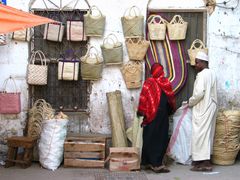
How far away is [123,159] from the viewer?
708cm

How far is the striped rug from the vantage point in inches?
311

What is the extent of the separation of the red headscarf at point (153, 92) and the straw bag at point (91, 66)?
3.28ft

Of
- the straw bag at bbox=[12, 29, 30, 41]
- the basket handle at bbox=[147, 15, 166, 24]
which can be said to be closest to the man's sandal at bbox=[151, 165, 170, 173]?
the basket handle at bbox=[147, 15, 166, 24]

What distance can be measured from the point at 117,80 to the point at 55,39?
4.06 ft

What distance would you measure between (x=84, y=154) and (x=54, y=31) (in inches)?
82.2

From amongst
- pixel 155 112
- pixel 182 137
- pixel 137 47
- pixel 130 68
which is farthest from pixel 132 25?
pixel 182 137

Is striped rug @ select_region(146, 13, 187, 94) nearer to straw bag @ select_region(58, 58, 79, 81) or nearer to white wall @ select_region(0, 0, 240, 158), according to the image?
white wall @ select_region(0, 0, 240, 158)

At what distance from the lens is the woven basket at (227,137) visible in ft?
24.5

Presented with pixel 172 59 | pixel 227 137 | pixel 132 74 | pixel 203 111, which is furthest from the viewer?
pixel 172 59

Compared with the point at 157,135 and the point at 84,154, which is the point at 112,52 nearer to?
the point at 157,135

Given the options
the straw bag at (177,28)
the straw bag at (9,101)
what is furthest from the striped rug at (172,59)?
the straw bag at (9,101)

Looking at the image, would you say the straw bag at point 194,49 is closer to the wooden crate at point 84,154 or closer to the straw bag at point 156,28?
the straw bag at point 156,28

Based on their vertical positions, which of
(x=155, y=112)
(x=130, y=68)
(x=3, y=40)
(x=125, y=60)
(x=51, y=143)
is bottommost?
(x=51, y=143)

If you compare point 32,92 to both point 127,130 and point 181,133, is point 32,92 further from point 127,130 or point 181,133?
point 181,133
